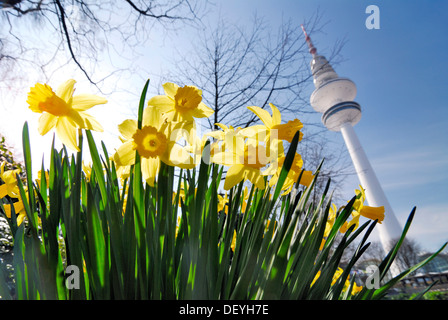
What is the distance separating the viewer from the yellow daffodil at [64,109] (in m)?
0.47

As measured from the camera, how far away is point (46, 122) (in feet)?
1.58

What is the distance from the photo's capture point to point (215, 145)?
52 centimetres

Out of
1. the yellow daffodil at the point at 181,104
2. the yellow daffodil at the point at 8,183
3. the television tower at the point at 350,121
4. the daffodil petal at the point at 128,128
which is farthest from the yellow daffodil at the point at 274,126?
the television tower at the point at 350,121

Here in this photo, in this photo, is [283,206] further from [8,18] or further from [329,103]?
[329,103]

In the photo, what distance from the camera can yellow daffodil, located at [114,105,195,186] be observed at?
434 millimetres

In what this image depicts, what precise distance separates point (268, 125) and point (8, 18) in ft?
14.9

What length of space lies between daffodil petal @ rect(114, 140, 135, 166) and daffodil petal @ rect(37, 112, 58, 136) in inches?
5.1

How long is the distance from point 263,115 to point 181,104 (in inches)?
6.1

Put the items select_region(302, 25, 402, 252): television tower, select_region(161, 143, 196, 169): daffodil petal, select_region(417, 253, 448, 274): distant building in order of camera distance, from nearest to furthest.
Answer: select_region(161, 143, 196, 169): daffodil petal
select_region(417, 253, 448, 274): distant building
select_region(302, 25, 402, 252): television tower

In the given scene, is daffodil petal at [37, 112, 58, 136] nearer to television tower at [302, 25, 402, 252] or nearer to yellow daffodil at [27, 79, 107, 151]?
yellow daffodil at [27, 79, 107, 151]

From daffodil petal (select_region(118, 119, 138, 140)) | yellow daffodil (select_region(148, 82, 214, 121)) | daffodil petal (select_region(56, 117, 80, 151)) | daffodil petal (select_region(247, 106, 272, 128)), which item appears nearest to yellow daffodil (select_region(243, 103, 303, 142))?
daffodil petal (select_region(247, 106, 272, 128))

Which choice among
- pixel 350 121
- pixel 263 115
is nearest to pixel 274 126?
pixel 263 115

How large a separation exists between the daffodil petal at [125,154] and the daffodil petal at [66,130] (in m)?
0.08

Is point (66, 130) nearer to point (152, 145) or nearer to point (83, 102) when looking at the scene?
point (83, 102)
